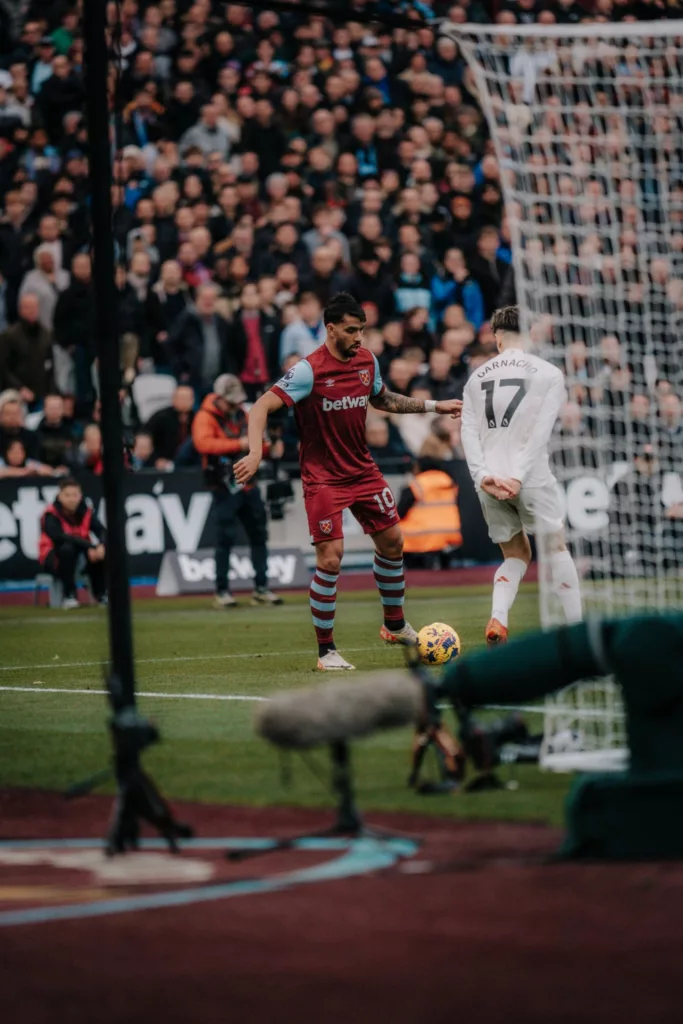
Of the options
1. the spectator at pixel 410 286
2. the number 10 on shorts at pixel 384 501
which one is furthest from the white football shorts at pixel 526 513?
the spectator at pixel 410 286

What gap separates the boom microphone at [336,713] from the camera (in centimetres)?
542

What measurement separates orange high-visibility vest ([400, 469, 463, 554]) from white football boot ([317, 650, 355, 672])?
932 centimetres

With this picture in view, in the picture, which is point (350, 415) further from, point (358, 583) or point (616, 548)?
point (358, 583)

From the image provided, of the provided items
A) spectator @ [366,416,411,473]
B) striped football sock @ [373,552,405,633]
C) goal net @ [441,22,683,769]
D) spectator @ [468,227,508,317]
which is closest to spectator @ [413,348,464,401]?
spectator @ [366,416,411,473]

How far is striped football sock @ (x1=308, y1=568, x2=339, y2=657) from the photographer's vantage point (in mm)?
11898

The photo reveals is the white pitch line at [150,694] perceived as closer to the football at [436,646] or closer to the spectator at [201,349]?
the football at [436,646]

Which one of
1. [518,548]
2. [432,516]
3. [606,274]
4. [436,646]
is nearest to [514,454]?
[518,548]

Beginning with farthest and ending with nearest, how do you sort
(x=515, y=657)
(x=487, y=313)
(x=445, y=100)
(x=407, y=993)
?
(x=445, y=100) < (x=487, y=313) < (x=515, y=657) < (x=407, y=993)

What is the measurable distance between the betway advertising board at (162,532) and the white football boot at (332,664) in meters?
8.90

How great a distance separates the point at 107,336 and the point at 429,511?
1528 cm

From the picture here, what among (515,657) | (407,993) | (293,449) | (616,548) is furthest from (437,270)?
(407,993)

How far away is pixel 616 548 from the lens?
1627cm

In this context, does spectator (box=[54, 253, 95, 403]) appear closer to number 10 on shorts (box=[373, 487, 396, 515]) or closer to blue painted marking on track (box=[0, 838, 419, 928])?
number 10 on shorts (box=[373, 487, 396, 515])

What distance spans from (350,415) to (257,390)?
30.3 feet
